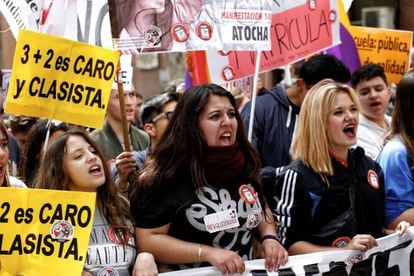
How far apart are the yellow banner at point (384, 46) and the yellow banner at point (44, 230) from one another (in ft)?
13.5

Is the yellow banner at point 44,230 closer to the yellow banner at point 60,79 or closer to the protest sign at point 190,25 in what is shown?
the yellow banner at point 60,79

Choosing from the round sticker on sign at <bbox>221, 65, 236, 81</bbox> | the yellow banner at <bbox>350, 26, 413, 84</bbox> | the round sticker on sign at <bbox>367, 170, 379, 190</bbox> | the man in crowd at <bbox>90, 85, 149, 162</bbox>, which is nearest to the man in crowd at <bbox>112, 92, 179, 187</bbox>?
the man in crowd at <bbox>90, 85, 149, 162</bbox>

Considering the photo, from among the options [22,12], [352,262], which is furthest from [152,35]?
[352,262]

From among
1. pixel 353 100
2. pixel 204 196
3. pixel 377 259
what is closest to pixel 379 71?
pixel 353 100

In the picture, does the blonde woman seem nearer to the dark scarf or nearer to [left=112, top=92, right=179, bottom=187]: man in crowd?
the dark scarf

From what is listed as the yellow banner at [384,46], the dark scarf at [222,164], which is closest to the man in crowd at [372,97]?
the yellow banner at [384,46]

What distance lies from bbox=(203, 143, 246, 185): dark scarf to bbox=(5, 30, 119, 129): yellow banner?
61cm

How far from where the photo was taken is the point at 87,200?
4.41 m

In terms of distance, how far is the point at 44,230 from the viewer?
4.39 m

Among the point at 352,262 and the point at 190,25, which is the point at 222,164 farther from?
the point at 190,25

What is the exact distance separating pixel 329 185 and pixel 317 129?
0.34m

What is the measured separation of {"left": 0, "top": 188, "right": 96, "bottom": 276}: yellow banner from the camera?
433cm

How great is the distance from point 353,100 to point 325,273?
1002 mm

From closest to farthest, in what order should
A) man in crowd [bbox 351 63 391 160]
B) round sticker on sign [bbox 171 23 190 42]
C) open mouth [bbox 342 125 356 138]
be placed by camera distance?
open mouth [bbox 342 125 356 138]
round sticker on sign [bbox 171 23 190 42]
man in crowd [bbox 351 63 391 160]
